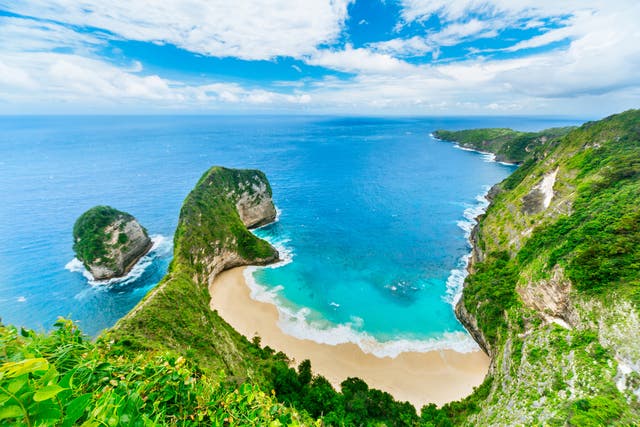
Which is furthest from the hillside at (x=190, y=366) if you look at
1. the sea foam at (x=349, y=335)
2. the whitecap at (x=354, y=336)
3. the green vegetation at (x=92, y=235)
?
the green vegetation at (x=92, y=235)

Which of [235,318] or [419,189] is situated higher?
[419,189]

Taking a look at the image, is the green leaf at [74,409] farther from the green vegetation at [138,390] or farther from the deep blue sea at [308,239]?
the deep blue sea at [308,239]

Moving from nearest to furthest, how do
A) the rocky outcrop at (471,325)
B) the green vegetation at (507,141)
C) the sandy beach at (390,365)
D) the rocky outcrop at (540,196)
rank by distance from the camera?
the sandy beach at (390,365) < the rocky outcrop at (471,325) < the rocky outcrop at (540,196) < the green vegetation at (507,141)

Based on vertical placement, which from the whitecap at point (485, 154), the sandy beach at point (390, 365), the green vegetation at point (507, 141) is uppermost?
the green vegetation at point (507, 141)

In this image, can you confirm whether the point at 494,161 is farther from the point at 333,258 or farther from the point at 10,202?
the point at 10,202

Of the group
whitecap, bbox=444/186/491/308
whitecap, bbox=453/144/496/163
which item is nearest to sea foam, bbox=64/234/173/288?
whitecap, bbox=444/186/491/308

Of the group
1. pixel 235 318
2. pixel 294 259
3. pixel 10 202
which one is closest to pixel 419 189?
pixel 294 259

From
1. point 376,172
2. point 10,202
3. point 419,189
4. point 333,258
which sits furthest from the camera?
point 376,172

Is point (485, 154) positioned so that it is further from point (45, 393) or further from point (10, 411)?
point (10, 411)

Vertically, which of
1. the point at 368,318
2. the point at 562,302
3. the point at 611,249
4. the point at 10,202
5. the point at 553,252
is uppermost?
the point at 611,249
